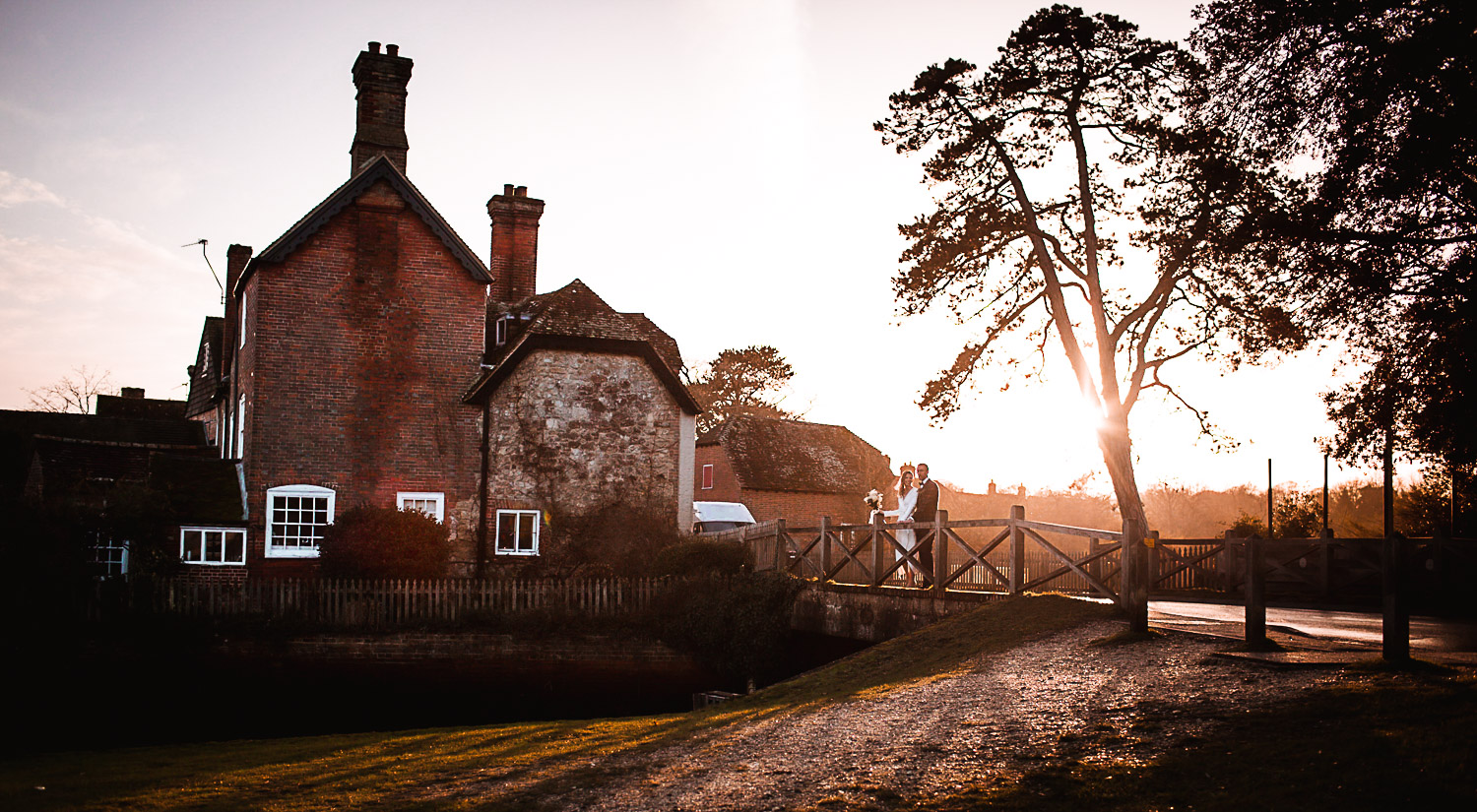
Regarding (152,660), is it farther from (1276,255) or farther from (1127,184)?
(1127,184)

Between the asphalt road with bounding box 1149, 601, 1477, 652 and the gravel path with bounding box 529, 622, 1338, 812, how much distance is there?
6.23ft

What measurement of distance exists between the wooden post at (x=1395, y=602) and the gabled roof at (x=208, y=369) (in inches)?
1296

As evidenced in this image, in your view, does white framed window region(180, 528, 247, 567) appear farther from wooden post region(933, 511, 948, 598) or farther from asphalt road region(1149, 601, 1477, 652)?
asphalt road region(1149, 601, 1477, 652)

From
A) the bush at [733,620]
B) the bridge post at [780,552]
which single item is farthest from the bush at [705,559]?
the bridge post at [780,552]

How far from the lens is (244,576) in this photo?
84.6ft

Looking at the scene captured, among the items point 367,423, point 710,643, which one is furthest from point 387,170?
point 710,643

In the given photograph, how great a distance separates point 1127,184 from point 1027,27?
4281 millimetres

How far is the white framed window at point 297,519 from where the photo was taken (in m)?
26.3

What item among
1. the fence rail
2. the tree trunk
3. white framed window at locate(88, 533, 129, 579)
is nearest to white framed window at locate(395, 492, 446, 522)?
white framed window at locate(88, 533, 129, 579)

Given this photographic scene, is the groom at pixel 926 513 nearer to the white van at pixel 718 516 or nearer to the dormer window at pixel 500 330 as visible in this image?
the dormer window at pixel 500 330

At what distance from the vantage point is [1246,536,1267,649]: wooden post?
11281 millimetres

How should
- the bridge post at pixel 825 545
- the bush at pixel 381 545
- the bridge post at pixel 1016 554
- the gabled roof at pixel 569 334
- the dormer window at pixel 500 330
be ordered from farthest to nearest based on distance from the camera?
the dormer window at pixel 500 330 → the gabled roof at pixel 569 334 → the bush at pixel 381 545 → the bridge post at pixel 825 545 → the bridge post at pixel 1016 554

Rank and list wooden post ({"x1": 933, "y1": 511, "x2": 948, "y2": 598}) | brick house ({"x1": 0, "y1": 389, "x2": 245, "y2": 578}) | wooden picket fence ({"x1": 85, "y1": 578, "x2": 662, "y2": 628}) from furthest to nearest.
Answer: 1. wooden picket fence ({"x1": 85, "y1": 578, "x2": 662, "y2": 628})
2. brick house ({"x1": 0, "y1": 389, "x2": 245, "y2": 578})
3. wooden post ({"x1": 933, "y1": 511, "x2": 948, "y2": 598})

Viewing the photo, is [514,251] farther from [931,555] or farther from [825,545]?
[931,555]
